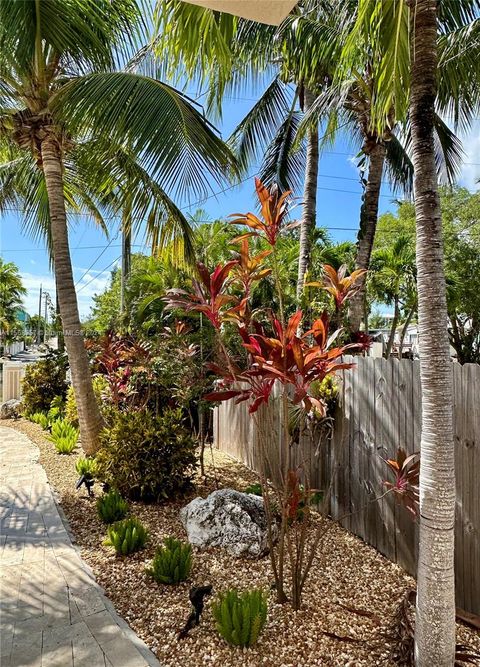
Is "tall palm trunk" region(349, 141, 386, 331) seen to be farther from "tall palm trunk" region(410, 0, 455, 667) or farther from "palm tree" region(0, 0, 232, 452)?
"tall palm trunk" region(410, 0, 455, 667)

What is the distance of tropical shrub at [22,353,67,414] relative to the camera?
10.1m

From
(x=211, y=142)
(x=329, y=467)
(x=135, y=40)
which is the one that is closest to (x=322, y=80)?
(x=135, y=40)

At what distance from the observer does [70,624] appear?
2.54m

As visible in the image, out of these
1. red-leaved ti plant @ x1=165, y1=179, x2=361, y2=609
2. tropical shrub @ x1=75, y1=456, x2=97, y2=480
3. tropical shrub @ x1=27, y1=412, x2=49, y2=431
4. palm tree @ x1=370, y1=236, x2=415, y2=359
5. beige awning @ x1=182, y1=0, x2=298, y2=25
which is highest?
palm tree @ x1=370, y1=236, x2=415, y2=359

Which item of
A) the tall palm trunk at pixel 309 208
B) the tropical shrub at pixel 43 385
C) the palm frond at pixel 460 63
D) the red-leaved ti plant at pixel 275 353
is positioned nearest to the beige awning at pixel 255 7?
the red-leaved ti plant at pixel 275 353

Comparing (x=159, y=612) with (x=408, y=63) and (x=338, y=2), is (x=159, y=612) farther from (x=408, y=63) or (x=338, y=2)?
(x=338, y=2)

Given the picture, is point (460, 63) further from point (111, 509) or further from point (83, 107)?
point (111, 509)

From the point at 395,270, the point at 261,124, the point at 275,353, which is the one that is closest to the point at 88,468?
the point at 275,353

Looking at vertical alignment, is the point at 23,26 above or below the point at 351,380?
above

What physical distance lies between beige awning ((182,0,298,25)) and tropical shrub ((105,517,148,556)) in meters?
3.47

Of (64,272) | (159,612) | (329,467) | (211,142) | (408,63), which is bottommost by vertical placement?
(159,612)

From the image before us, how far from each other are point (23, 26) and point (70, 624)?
547 cm

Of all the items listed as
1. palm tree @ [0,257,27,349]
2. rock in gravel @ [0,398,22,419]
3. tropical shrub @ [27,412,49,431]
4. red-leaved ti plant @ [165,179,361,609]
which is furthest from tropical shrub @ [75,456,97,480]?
palm tree @ [0,257,27,349]

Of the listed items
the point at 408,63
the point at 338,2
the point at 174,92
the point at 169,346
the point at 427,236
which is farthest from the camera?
the point at 338,2
